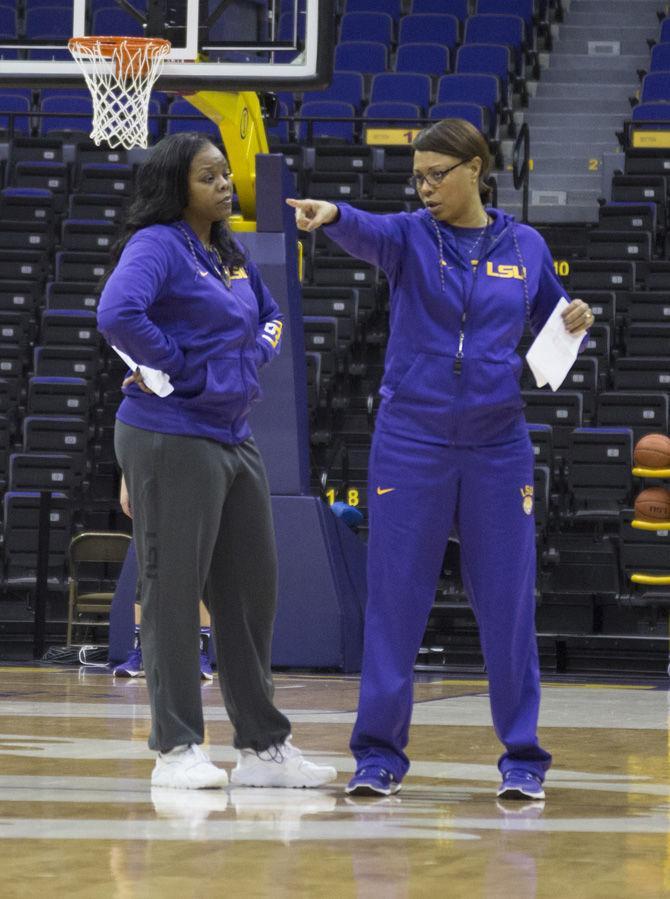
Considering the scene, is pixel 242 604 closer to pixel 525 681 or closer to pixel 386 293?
pixel 525 681

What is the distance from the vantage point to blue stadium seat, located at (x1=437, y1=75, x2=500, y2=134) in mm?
16078

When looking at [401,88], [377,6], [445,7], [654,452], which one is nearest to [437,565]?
[654,452]

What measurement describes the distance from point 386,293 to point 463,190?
9894 millimetres

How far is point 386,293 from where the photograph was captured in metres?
13.8

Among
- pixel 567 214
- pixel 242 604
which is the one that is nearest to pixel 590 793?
pixel 242 604

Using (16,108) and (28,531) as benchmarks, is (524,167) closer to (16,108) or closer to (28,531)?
(28,531)

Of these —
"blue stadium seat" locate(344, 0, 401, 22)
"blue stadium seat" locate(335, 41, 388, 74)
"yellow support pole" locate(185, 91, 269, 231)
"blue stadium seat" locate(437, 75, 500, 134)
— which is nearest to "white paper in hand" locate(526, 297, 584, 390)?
"yellow support pole" locate(185, 91, 269, 231)

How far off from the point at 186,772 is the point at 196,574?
46 cm

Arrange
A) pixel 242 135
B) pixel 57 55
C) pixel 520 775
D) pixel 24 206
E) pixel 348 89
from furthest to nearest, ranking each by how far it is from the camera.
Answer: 1. pixel 348 89
2. pixel 24 206
3. pixel 242 135
4. pixel 57 55
5. pixel 520 775

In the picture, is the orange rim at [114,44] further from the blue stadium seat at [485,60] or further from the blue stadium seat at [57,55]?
the blue stadium seat at [485,60]

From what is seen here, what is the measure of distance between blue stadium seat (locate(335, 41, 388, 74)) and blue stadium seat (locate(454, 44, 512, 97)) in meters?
0.93

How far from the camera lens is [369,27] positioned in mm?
18047

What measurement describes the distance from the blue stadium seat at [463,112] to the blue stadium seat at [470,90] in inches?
22.1

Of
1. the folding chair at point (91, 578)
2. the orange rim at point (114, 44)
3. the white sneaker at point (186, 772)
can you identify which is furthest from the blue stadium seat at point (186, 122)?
the white sneaker at point (186, 772)
